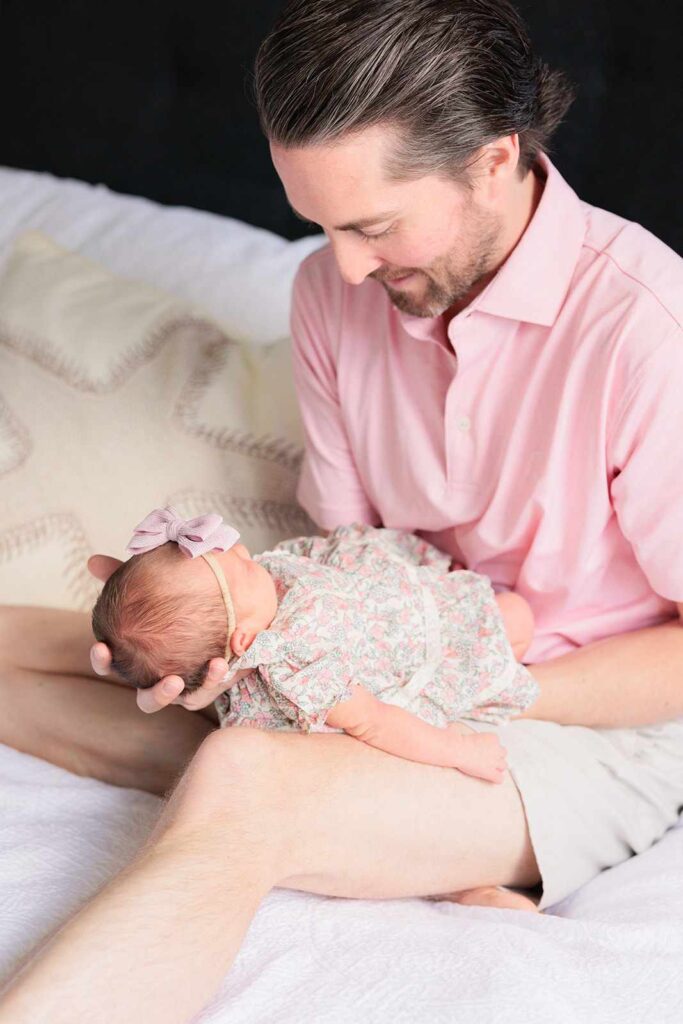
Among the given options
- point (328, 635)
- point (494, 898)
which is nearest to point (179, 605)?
point (328, 635)

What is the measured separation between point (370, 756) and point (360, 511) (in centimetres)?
47

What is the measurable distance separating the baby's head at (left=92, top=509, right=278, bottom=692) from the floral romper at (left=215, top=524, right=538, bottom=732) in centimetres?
4

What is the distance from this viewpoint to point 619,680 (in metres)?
1.60

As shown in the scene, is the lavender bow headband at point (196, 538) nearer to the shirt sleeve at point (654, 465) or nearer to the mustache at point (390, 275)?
the mustache at point (390, 275)

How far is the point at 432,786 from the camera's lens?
1.49 meters

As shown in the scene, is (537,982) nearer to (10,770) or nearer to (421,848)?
Answer: (421,848)

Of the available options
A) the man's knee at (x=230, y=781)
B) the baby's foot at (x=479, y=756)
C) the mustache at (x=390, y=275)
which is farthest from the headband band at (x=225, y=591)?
the mustache at (x=390, y=275)

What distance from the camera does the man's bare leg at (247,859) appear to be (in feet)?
3.83

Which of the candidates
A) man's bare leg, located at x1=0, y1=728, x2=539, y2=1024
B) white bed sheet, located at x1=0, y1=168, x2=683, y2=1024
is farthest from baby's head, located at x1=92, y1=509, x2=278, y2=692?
white bed sheet, located at x1=0, y1=168, x2=683, y2=1024

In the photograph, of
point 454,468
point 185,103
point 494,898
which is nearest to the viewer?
point 494,898

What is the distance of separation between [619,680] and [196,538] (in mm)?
613

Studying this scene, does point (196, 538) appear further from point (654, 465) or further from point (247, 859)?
point (654, 465)

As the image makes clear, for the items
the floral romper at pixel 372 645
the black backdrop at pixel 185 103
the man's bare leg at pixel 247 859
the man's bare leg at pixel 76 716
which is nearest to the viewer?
the man's bare leg at pixel 247 859

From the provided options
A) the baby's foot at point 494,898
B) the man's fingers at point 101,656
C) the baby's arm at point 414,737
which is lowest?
the baby's foot at point 494,898
